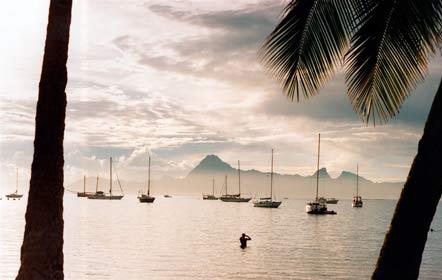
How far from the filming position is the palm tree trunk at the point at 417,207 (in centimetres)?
616

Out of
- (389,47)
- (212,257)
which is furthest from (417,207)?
(212,257)

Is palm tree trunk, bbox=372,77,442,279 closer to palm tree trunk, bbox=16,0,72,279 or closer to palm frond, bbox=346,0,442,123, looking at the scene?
palm frond, bbox=346,0,442,123

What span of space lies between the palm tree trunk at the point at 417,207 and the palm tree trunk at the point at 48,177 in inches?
205

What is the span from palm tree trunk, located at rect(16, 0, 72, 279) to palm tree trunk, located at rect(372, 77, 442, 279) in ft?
17.0

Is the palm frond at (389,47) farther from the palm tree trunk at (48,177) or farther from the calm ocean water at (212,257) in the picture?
the calm ocean water at (212,257)

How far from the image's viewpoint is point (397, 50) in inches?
322

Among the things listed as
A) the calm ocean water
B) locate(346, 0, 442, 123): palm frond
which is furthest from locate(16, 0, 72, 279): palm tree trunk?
the calm ocean water

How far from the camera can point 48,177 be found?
9.15 meters

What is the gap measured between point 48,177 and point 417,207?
5585 millimetres

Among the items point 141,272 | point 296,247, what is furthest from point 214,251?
point 141,272

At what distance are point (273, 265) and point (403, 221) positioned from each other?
150 feet

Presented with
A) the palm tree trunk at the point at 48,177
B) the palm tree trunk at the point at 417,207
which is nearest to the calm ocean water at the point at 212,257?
the palm tree trunk at the point at 48,177

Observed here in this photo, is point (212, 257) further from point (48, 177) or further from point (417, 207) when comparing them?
point (417, 207)

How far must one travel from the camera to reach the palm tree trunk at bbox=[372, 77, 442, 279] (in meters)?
6.16
